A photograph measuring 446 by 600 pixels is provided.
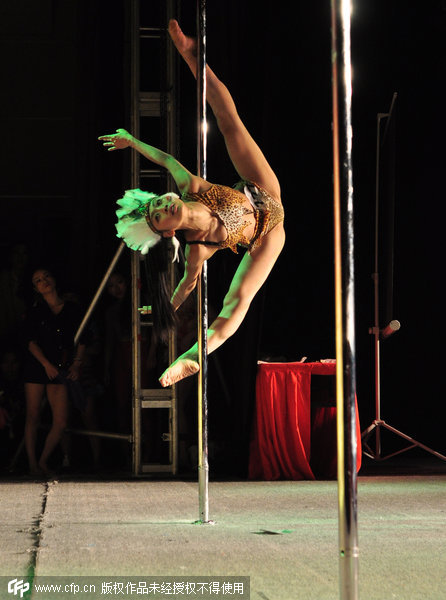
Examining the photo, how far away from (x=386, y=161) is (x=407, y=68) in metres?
0.91

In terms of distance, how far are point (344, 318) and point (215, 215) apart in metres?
1.93

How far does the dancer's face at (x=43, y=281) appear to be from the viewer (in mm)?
6402

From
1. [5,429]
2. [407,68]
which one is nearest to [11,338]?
[5,429]

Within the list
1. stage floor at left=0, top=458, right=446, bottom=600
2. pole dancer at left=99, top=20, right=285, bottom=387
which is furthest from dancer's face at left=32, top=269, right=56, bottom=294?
pole dancer at left=99, top=20, right=285, bottom=387

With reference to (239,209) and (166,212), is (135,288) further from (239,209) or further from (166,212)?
(166,212)

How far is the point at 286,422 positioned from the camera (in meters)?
6.49

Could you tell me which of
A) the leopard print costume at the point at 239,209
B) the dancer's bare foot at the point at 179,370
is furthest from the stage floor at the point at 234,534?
the leopard print costume at the point at 239,209

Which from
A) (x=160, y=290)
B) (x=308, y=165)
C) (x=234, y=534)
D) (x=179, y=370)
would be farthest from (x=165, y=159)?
(x=308, y=165)

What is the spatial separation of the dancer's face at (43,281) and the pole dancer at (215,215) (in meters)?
2.10

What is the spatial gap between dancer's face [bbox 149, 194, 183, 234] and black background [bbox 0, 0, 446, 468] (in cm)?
257

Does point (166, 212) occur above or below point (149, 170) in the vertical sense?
below

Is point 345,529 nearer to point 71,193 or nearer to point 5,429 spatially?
point 5,429

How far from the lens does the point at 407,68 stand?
7445 mm

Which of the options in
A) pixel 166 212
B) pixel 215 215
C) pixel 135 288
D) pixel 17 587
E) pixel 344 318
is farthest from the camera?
pixel 135 288
